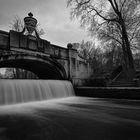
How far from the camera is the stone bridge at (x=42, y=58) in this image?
745 centimetres

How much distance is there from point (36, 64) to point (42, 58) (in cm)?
126

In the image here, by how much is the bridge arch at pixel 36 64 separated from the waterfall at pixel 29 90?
1312 millimetres

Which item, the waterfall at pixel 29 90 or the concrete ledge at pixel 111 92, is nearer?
the waterfall at pixel 29 90

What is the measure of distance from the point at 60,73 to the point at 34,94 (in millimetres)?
3691

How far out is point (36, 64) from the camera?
1012 centimetres

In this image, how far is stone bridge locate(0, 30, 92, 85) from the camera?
7.45 meters

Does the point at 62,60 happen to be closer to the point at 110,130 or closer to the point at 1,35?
the point at 1,35

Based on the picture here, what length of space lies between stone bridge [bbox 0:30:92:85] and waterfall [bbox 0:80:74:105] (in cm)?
146

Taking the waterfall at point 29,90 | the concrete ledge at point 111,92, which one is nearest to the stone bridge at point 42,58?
the waterfall at point 29,90

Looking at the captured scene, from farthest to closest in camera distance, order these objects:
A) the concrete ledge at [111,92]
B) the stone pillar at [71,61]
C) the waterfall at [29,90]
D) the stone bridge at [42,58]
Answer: the stone pillar at [71,61]
the concrete ledge at [111,92]
the stone bridge at [42,58]
the waterfall at [29,90]

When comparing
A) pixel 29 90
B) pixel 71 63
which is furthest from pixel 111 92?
pixel 29 90

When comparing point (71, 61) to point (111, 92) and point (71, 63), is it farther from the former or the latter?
point (111, 92)

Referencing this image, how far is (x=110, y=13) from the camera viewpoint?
14203mm

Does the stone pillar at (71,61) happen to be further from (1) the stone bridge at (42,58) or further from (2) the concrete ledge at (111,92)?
(2) the concrete ledge at (111,92)
